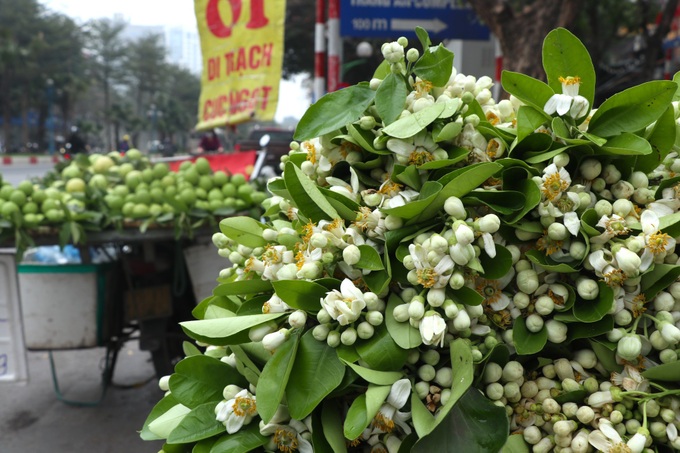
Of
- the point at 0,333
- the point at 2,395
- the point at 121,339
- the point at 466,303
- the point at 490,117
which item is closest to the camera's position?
the point at 466,303

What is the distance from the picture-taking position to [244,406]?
97 centimetres

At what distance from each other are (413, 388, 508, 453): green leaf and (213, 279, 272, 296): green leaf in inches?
16.2

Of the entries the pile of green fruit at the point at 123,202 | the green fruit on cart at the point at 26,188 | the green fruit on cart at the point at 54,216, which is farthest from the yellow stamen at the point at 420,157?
the green fruit on cart at the point at 26,188

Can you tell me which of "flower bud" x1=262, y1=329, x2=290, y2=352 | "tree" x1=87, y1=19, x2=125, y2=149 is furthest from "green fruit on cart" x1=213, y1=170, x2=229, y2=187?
"tree" x1=87, y1=19, x2=125, y2=149

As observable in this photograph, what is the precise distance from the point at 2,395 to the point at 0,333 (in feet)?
3.48

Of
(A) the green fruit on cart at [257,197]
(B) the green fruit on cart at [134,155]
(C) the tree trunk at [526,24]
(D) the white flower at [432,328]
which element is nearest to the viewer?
→ (D) the white flower at [432,328]

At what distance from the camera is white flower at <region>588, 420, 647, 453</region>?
34.4 inches

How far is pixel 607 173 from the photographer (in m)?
1.03

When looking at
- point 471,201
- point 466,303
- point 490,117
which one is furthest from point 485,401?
point 490,117

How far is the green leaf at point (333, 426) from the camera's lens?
0.94 metres

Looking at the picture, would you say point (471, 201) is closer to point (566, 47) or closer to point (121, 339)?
point (566, 47)

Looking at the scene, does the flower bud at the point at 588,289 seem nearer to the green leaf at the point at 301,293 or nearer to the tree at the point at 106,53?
the green leaf at the point at 301,293

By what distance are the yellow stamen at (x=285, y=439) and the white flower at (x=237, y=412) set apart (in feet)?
0.18

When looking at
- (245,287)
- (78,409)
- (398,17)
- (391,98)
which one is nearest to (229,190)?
(78,409)
